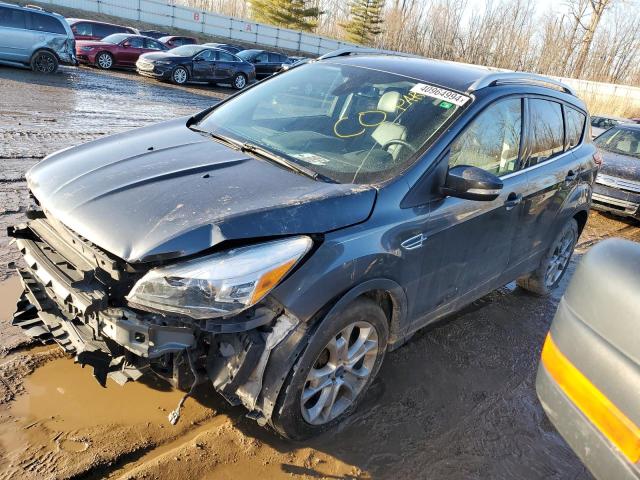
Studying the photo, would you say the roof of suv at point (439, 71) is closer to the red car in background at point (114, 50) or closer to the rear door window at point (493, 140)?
the rear door window at point (493, 140)

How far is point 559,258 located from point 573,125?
1266mm

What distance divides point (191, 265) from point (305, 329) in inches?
23.5

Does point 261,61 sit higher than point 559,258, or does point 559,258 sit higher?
point 559,258

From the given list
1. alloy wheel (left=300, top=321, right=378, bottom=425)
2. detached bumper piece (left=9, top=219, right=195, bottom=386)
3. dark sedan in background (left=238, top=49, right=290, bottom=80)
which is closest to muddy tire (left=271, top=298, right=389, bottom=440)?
alloy wheel (left=300, top=321, right=378, bottom=425)

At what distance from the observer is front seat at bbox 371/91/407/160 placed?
119 inches

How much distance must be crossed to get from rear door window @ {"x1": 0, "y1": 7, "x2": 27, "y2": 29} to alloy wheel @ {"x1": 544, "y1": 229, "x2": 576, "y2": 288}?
15.3 m

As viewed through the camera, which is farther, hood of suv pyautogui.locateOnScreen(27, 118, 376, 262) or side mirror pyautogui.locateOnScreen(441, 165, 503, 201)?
side mirror pyautogui.locateOnScreen(441, 165, 503, 201)

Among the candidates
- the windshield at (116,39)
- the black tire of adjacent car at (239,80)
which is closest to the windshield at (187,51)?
the black tire of adjacent car at (239,80)

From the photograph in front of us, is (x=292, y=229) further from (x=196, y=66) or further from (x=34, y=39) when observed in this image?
(x=196, y=66)

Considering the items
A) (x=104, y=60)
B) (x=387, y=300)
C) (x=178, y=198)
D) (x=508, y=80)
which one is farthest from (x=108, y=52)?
(x=387, y=300)

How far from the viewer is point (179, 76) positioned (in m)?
18.4

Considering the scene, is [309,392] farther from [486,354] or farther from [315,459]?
[486,354]

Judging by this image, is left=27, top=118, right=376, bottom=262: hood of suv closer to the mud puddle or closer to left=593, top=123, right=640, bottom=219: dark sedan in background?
the mud puddle

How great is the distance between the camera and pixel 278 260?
7.44ft
